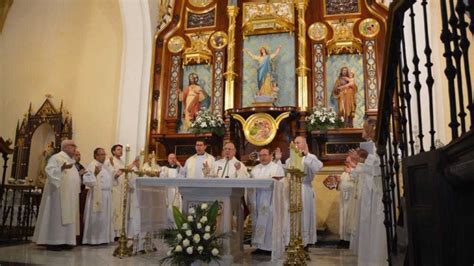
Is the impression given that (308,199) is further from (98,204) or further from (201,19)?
(201,19)

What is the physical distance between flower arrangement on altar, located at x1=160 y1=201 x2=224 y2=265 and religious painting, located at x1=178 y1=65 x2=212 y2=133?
5.63 m

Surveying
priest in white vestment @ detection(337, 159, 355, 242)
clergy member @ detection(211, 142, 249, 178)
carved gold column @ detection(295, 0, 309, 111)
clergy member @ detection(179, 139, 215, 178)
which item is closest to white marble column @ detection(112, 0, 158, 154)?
clergy member @ detection(179, 139, 215, 178)

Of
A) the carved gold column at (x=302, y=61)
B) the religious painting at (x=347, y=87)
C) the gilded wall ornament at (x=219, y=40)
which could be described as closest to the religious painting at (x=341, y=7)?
the carved gold column at (x=302, y=61)

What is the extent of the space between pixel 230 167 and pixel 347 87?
3.95 meters

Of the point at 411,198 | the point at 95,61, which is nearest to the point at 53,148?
the point at 95,61

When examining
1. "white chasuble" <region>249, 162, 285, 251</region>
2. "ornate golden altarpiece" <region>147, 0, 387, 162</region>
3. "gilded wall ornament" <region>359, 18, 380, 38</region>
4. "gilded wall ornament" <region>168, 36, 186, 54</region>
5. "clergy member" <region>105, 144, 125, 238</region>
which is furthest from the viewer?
"gilded wall ornament" <region>168, 36, 186, 54</region>

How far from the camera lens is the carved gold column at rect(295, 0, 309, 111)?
9688 millimetres

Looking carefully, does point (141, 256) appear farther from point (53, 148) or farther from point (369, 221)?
point (53, 148)

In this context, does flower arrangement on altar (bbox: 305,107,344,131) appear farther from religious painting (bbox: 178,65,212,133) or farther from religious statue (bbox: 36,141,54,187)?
religious statue (bbox: 36,141,54,187)

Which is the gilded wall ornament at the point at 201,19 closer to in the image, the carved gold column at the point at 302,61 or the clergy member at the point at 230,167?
the carved gold column at the point at 302,61

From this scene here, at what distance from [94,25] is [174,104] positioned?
342cm

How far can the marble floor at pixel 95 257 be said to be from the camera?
5.23 m

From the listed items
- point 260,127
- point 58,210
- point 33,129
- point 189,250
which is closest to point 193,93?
point 260,127

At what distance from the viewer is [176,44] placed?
11.1 m
